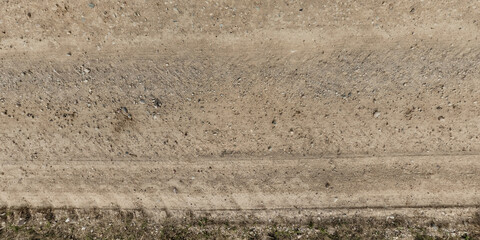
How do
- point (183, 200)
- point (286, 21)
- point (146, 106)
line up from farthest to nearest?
point (183, 200)
point (146, 106)
point (286, 21)

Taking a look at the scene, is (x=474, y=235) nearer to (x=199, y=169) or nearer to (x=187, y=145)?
(x=199, y=169)

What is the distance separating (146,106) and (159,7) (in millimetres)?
1849

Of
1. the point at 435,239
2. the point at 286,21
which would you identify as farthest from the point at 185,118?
the point at 435,239

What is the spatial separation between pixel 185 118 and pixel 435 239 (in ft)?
18.6

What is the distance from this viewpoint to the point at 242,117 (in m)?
5.44

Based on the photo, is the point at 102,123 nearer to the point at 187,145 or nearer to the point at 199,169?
the point at 187,145

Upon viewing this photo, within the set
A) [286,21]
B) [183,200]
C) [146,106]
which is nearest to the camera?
[286,21]

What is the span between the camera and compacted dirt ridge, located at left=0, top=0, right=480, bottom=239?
5.11 meters

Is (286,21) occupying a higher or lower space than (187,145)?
higher

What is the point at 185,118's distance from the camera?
5.48 m

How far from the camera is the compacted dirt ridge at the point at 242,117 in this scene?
5.11m

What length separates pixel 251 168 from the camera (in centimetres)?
563

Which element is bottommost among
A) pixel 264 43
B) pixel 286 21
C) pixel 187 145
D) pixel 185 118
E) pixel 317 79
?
pixel 187 145

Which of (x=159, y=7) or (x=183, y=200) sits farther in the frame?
(x=183, y=200)
